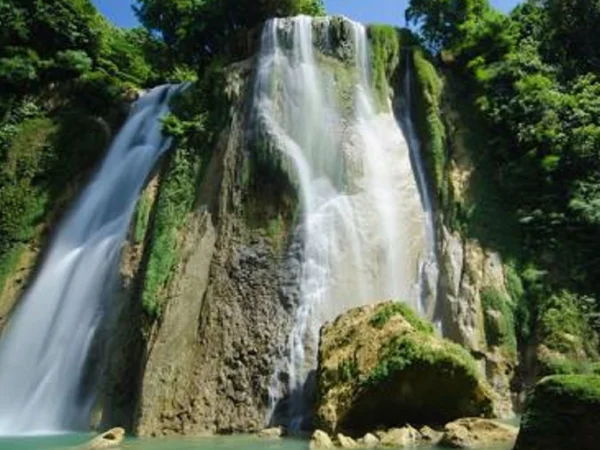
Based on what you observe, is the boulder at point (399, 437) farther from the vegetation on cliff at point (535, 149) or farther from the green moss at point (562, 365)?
the vegetation on cliff at point (535, 149)

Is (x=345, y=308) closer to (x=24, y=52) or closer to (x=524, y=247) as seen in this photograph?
(x=524, y=247)

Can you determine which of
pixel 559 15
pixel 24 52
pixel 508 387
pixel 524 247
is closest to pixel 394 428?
pixel 508 387

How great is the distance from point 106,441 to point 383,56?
47.3 feet

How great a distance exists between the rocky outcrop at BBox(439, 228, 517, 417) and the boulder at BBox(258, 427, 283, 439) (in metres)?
5.06

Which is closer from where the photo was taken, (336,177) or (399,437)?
(399,437)

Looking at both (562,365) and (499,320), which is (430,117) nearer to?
(499,320)

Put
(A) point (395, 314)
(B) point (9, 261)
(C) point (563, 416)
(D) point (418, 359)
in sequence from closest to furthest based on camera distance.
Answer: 1. (C) point (563, 416)
2. (D) point (418, 359)
3. (A) point (395, 314)
4. (B) point (9, 261)

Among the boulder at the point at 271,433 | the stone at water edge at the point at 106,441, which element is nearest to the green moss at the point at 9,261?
the stone at water edge at the point at 106,441

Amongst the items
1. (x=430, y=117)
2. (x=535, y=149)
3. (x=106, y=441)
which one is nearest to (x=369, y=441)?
(x=106, y=441)

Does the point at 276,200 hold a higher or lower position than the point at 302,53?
lower

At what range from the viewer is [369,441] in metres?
13.5

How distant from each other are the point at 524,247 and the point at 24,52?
21.9 m

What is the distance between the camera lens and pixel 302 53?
77.4 ft

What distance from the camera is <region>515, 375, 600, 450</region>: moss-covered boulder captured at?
400 inches
